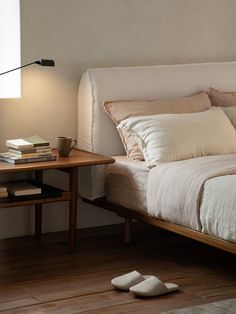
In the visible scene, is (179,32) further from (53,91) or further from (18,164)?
(18,164)

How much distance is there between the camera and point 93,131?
4.73 metres

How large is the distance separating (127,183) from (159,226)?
337 millimetres

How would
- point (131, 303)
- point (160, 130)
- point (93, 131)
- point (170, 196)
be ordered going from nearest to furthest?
point (131, 303)
point (170, 196)
point (160, 130)
point (93, 131)

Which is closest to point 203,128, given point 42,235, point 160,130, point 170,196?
point 160,130

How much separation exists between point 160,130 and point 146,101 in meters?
0.42

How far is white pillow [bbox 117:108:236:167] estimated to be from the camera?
14.3 feet

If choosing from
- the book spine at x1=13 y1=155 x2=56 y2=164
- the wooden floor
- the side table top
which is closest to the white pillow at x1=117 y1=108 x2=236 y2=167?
the side table top

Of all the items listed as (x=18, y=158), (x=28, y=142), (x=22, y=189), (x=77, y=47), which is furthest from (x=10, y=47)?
(x=22, y=189)

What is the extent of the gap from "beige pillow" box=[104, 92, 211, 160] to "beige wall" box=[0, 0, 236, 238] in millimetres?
338

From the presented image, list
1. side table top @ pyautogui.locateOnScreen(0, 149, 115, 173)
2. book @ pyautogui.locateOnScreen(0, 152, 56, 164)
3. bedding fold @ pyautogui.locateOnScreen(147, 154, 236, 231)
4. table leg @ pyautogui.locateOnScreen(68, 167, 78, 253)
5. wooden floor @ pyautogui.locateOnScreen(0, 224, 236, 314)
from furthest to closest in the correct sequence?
table leg @ pyautogui.locateOnScreen(68, 167, 78, 253)
book @ pyautogui.locateOnScreen(0, 152, 56, 164)
side table top @ pyautogui.locateOnScreen(0, 149, 115, 173)
bedding fold @ pyautogui.locateOnScreen(147, 154, 236, 231)
wooden floor @ pyautogui.locateOnScreen(0, 224, 236, 314)

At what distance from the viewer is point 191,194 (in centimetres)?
397

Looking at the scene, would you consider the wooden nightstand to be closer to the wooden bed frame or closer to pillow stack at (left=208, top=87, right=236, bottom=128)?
the wooden bed frame

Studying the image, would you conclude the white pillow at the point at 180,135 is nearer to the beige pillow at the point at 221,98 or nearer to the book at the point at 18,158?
the beige pillow at the point at 221,98

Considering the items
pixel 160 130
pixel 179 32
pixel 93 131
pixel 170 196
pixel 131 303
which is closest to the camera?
pixel 131 303
